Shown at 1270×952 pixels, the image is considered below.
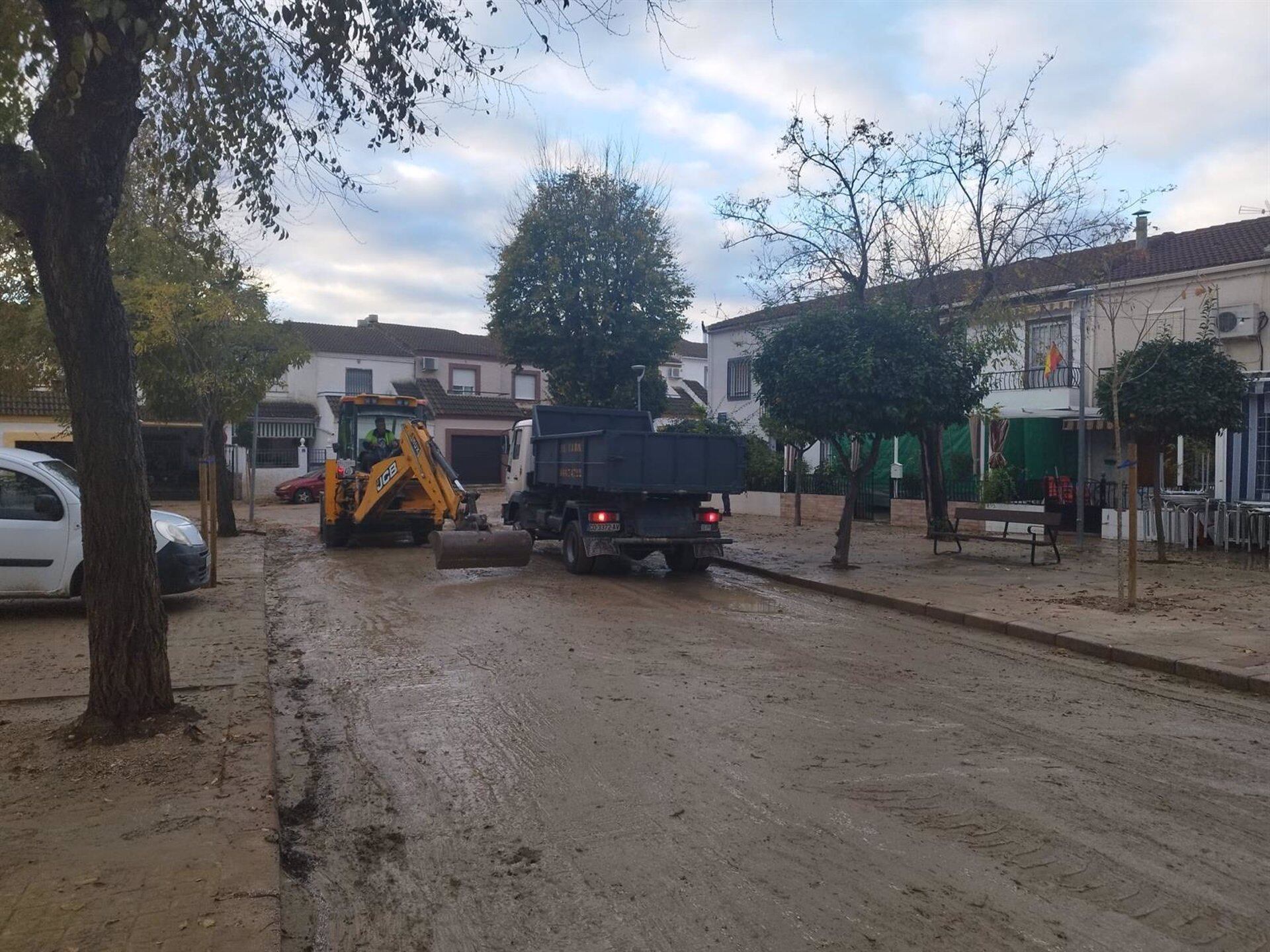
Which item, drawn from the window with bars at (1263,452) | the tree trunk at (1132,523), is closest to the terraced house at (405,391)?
the window with bars at (1263,452)

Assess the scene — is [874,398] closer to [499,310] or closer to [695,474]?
[695,474]

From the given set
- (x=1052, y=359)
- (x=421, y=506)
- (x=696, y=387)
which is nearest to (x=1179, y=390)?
(x=1052, y=359)

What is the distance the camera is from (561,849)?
464 centimetres

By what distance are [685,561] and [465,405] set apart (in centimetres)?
3165

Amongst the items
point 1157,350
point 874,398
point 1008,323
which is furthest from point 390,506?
point 1157,350

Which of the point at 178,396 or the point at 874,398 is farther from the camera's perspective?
the point at 178,396

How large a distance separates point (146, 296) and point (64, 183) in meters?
12.3

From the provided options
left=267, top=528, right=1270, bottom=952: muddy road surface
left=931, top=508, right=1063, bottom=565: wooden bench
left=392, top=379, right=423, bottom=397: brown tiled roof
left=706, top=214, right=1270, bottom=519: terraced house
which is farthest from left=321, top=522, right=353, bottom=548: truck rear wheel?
left=392, top=379, right=423, bottom=397: brown tiled roof

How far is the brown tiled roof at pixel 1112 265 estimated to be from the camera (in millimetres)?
18328

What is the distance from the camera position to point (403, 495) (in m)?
18.4

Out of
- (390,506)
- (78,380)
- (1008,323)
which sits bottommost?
(390,506)

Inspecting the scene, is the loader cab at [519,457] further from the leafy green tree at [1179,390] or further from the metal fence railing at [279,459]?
the metal fence railing at [279,459]

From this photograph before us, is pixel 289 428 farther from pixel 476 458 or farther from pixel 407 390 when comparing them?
pixel 476 458

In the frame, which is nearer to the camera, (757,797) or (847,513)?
(757,797)
